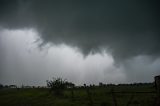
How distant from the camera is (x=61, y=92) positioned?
181 ft

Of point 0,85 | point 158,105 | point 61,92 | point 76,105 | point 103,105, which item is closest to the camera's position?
point 158,105

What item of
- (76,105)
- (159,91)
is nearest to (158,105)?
(159,91)

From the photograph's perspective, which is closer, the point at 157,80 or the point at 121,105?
the point at 157,80

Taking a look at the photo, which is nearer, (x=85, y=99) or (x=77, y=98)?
(x=85, y=99)

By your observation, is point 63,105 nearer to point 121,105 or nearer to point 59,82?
point 121,105

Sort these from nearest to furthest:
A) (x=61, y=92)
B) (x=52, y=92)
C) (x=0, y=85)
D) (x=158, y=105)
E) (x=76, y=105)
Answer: (x=158, y=105) → (x=76, y=105) → (x=61, y=92) → (x=52, y=92) → (x=0, y=85)

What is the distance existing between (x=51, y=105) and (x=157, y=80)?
26.3m

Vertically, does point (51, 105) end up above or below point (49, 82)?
below

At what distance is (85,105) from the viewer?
33.2m

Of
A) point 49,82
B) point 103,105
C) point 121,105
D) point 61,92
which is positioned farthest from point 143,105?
point 49,82

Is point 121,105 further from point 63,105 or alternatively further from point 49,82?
point 49,82

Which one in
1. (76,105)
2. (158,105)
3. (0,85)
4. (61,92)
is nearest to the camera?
(158,105)

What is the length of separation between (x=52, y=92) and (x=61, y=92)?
16.4 feet

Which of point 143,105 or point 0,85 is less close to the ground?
point 0,85
